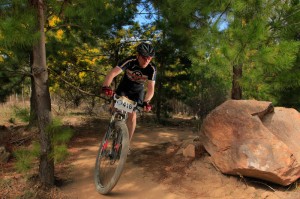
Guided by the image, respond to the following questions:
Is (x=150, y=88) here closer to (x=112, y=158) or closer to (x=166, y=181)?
(x=112, y=158)

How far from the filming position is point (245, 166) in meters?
3.80

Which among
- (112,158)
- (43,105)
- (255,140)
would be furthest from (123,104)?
(255,140)

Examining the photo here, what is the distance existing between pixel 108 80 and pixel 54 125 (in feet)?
2.67

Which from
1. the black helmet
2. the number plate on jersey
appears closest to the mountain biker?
the black helmet

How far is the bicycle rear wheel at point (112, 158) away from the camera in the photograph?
3.33 meters

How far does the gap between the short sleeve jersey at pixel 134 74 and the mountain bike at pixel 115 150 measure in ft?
1.56

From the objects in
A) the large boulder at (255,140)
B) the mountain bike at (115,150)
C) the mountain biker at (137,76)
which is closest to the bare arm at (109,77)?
the mountain biker at (137,76)

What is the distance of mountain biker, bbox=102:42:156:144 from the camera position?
3549 millimetres

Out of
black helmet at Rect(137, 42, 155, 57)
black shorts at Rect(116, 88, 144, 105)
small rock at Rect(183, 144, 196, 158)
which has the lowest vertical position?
small rock at Rect(183, 144, 196, 158)

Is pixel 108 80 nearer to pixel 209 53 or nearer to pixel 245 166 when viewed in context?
pixel 209 53

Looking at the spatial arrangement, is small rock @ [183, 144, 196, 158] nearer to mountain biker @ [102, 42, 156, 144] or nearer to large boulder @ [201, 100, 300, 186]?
large boulder @ [201, 100, 300, 186]

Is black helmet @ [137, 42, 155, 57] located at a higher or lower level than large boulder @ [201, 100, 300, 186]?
higher

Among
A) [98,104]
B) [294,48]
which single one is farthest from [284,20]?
[98,104]

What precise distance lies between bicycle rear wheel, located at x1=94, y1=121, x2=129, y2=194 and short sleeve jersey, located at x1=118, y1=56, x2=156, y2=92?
0.68 m
